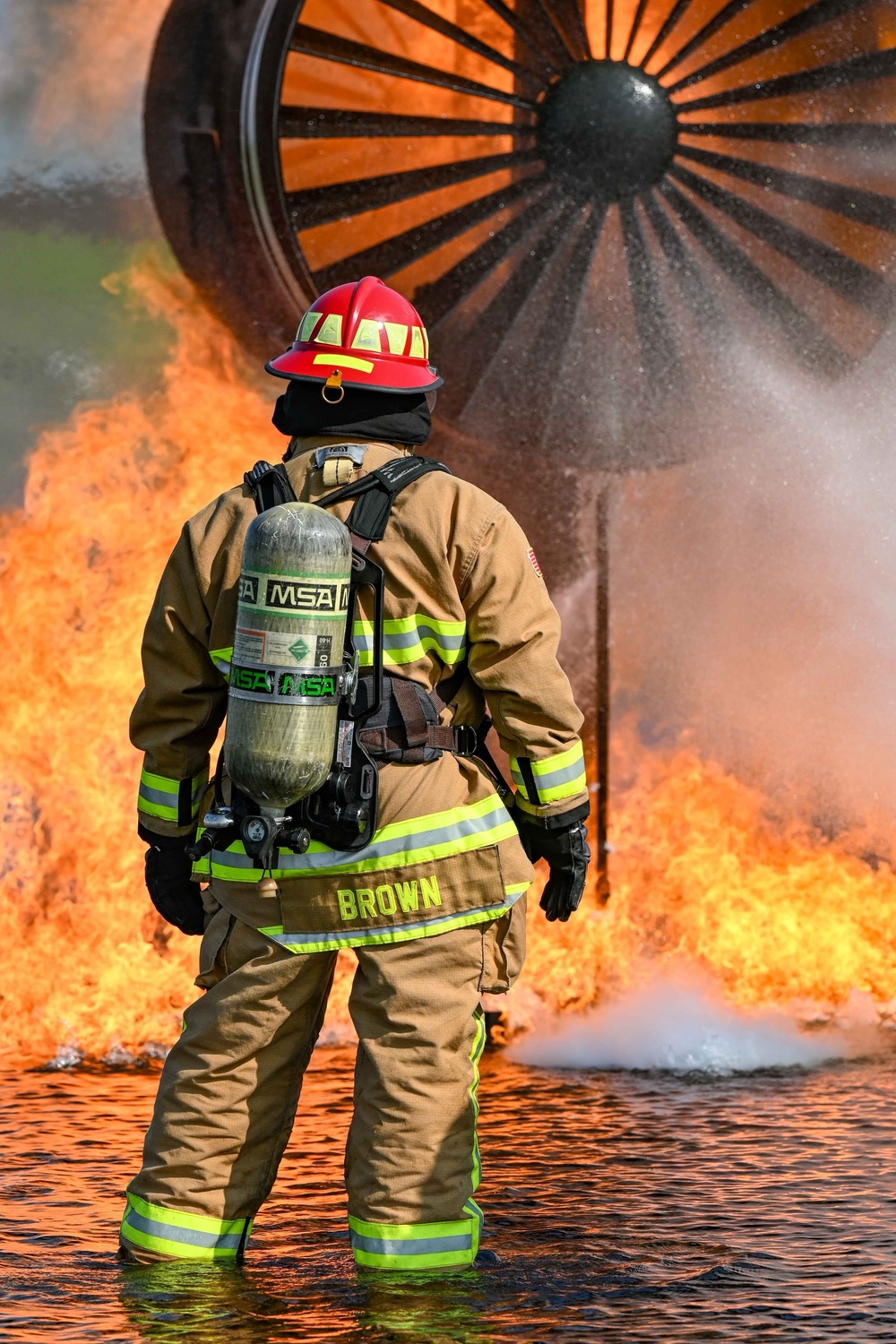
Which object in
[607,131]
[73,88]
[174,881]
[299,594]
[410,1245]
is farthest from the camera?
[607,131]

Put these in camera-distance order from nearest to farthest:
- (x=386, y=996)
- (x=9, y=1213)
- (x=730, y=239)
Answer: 1. (x=386, y=996)
2. (x=9, y=1213)
3. (x=730, y=239)

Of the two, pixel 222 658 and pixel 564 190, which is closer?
pixel 222 658

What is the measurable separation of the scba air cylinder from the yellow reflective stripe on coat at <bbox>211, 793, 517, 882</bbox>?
192 mm

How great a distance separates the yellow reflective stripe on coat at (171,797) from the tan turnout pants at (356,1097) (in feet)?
0.79

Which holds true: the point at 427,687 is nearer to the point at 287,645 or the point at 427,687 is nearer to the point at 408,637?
the point at 408,637

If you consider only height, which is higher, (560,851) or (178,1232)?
(560,851)

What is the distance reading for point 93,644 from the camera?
5.86m

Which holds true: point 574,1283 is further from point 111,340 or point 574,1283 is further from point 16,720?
point 111,340

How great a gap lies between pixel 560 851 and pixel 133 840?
2879 millimetres

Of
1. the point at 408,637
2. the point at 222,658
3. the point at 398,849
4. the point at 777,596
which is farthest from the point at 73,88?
the point at 398,849

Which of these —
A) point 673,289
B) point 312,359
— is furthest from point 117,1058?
point 673,289

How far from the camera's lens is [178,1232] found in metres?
3.09

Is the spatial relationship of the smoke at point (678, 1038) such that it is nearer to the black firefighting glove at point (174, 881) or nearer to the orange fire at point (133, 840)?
the orange fire at point (133, 840)

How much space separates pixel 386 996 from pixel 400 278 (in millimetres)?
4055
